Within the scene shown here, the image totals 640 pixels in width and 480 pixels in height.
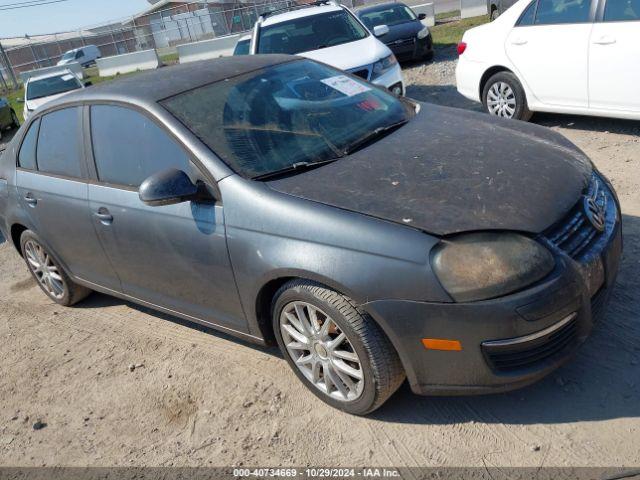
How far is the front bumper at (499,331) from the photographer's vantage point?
2506mm

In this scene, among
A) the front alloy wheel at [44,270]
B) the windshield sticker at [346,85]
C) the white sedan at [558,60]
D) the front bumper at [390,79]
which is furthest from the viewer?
the front bumper at [390,79]

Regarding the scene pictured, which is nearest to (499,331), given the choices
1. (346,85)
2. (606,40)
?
(346,85)

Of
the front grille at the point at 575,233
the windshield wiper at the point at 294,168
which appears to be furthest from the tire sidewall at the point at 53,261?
the front grille at the point at 575,233

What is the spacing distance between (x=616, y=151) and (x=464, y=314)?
4.13 meters

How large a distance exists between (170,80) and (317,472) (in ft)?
8.14

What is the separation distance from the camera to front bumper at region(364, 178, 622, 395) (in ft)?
8.22

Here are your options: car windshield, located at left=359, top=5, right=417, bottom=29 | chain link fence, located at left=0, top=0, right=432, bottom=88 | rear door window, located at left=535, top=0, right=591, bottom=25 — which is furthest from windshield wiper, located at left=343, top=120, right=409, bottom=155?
chain link fence, located at left=0, top=0, right=432, bottom=88

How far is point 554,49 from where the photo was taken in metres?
6.23

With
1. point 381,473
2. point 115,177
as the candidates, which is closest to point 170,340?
point 115,177

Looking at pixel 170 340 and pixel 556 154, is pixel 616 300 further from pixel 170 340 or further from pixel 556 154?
pixel 170 340

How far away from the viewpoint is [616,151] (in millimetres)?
5789

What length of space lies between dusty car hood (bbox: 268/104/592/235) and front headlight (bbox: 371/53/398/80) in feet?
14.3

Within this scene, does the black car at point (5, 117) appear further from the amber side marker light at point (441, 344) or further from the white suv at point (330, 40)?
the amber side marker light at point (441, 344)

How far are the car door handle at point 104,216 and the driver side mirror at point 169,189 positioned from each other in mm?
722
